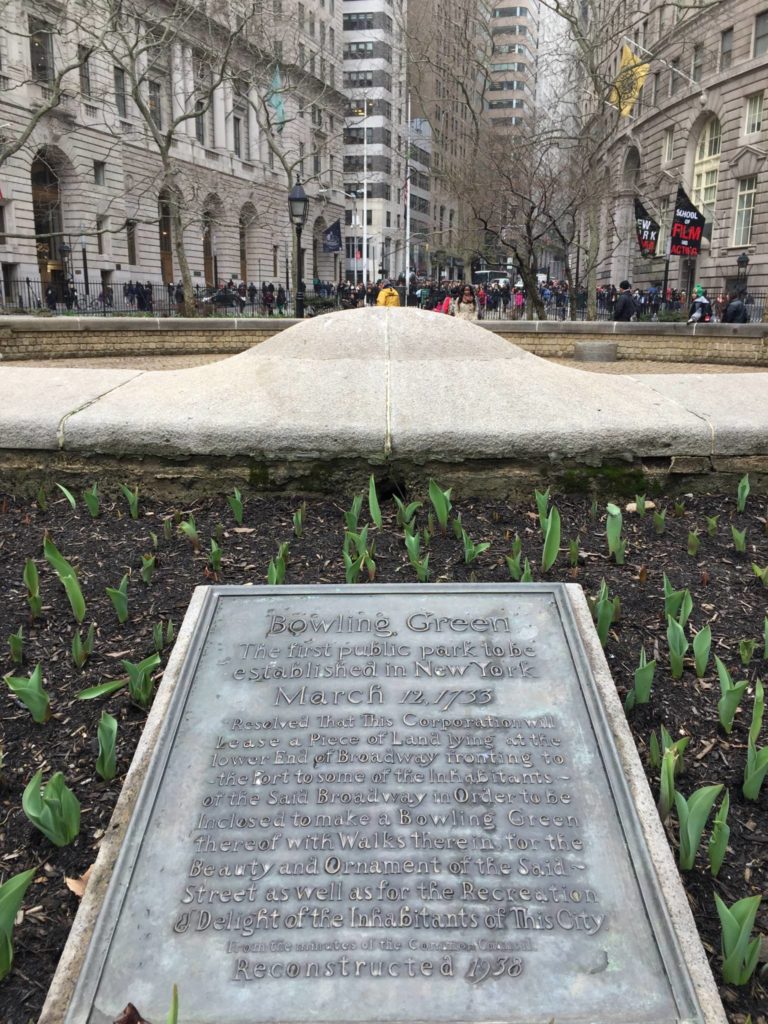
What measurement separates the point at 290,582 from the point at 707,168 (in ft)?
136

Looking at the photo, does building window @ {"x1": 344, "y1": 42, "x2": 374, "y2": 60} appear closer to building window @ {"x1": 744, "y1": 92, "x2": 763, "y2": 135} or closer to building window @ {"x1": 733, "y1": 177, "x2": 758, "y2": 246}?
building window @ {"x1": 744, "y1": 92, "x2": 763, "y2": 135}

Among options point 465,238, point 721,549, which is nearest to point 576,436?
point 721,549

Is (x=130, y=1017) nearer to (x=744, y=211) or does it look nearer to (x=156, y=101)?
(x=744, y=211)

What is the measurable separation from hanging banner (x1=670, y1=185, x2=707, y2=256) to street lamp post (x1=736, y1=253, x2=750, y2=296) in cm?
1488

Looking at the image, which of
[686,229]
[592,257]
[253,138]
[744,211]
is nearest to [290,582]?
[686,229]

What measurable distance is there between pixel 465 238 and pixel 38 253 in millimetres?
21712

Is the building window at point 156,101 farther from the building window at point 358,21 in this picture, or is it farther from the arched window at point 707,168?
the building window at point 358,21

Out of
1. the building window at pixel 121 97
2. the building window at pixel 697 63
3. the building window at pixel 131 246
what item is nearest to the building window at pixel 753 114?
the building window at pixel 697 63

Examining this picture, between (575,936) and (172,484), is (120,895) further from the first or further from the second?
(172,484)

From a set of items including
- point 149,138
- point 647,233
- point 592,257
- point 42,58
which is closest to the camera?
point 647,233

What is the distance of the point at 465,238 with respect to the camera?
147 ft

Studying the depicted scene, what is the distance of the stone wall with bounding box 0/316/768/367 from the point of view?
16359 millimetres

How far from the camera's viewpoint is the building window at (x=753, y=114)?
3392cm

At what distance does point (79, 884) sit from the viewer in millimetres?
2201
